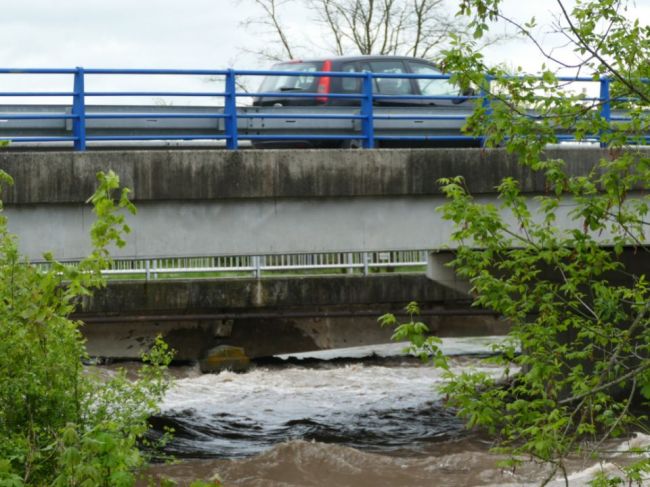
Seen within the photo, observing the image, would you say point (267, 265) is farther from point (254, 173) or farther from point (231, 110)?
point (254, 173)

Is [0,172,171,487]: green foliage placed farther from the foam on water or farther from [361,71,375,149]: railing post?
the foam on water

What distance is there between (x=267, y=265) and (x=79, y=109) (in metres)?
11.6

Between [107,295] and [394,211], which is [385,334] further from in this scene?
[394,211]

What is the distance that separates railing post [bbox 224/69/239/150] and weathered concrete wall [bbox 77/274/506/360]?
28.2 ft

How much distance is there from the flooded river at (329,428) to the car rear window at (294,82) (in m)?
4.27

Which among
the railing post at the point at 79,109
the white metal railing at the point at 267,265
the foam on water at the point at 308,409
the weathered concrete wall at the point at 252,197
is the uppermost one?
the railing post at the point at 79,109

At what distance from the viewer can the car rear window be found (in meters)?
14.1

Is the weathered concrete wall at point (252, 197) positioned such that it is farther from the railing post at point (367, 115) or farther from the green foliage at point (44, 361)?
the green foliage at point (44, 361)

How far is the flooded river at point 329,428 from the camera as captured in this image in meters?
12.8

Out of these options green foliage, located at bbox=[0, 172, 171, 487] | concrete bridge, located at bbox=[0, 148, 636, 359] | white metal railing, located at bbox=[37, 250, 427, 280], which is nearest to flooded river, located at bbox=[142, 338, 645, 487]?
concrete bridge, located at bbox=[0, 148, 636, 359]

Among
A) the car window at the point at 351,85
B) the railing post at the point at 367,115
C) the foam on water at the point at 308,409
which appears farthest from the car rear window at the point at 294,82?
the foam on water at the point at 308,409

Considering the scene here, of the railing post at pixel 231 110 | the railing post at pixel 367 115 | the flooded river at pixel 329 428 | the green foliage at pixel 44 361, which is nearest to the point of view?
the green foliage at pixel 44 361

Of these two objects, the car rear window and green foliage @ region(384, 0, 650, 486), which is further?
the car rear window

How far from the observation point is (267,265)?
2181cm
